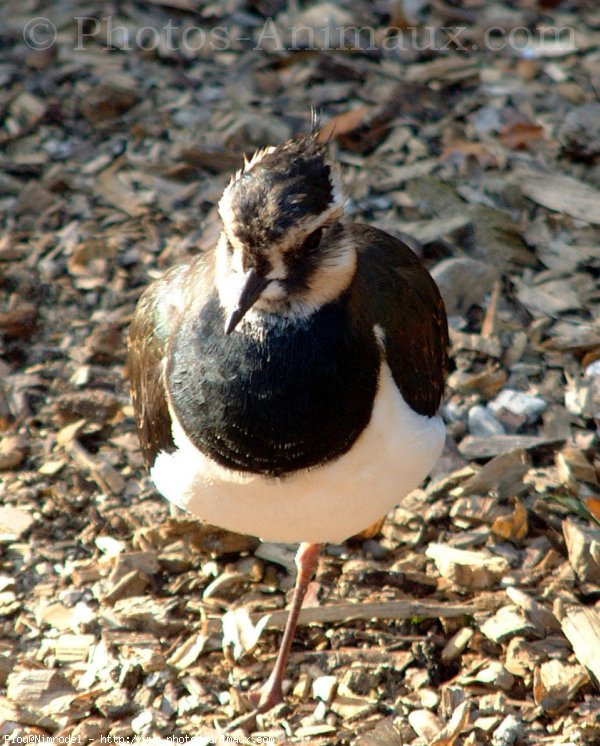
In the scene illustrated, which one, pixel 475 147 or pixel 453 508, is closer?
pixel 453 508

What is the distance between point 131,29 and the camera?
9.09m

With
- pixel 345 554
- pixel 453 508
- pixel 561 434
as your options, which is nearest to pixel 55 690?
pixel 345 554

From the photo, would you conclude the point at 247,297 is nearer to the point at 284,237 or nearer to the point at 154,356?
the point at 284,237

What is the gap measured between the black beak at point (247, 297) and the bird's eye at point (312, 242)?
23 centimetres

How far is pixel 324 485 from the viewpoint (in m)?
4.62

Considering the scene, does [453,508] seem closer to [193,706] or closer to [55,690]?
[193,706]

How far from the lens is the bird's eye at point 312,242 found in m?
4.48

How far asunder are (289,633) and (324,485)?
964mm

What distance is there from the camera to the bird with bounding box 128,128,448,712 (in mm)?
4414

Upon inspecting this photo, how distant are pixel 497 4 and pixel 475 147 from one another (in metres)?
2.13

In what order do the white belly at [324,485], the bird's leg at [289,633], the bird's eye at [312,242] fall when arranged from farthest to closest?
the bird's leg at [289,633] < the white belly at [324,485] < the bird's eye at [312,242]
